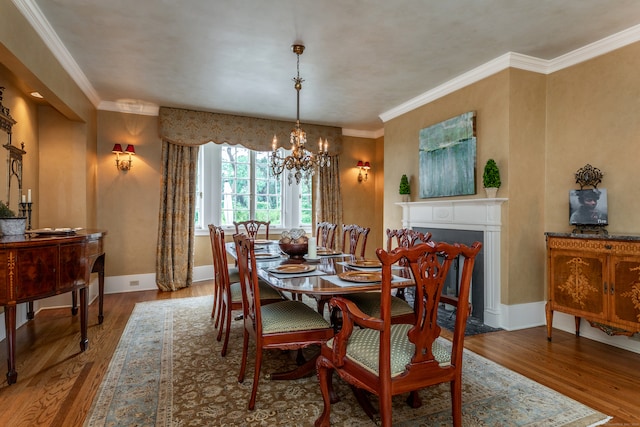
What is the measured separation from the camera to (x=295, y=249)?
2.96 metres

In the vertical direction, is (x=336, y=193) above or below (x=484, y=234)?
above

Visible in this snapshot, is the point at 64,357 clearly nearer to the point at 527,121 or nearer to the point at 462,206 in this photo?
the point at 462,206

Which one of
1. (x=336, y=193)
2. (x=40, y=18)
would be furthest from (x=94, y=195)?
(x=336, y=193)

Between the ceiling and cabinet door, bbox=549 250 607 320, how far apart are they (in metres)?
1.92

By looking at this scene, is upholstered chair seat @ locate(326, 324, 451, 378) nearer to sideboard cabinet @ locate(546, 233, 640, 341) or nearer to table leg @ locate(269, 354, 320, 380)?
table leg @ locate(269, 354, 320, 380)

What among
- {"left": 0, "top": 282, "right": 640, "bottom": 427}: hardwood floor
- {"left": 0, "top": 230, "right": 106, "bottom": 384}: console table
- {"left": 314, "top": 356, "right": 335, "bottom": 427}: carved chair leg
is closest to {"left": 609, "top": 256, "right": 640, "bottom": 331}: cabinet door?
{"left": 0, "top": 282, "right": 640, "bottom": 427}: hardwood floor

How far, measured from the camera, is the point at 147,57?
11.4 ft

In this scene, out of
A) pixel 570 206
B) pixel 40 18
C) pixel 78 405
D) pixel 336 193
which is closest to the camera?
pixel 78 405

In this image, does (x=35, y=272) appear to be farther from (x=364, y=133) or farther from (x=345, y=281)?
(x=364, y=133)

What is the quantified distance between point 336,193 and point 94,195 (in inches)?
146

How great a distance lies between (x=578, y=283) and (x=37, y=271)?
416cm

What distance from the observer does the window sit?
5.66 meters

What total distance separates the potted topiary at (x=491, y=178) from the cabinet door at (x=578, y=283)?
0.77m

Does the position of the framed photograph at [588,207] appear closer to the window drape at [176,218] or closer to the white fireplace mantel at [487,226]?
the white fireplace mantel at [487,226]
